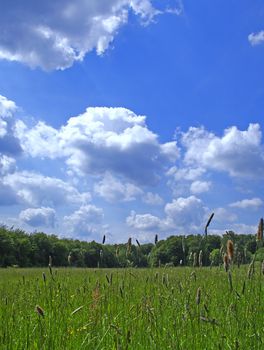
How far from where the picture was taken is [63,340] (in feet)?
12.4

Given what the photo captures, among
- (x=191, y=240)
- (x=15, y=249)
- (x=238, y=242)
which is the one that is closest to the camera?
(x=238, y=242)

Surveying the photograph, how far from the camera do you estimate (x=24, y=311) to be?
5.75m

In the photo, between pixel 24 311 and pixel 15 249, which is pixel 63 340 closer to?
pixel 24 311

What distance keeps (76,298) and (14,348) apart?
121 inches

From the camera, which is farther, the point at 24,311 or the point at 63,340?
the point at 24,311

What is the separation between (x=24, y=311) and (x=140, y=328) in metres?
2.08

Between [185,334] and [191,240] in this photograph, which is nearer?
[185,334]

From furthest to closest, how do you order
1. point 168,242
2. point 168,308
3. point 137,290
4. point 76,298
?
point 168,242
point 137,290
point 76,298
point 168,308

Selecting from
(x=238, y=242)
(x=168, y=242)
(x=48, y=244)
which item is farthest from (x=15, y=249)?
(x=238, y=242)

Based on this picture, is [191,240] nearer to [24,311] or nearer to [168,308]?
[168,308]

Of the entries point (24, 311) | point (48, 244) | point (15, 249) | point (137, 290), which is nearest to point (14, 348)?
point (24, 311)

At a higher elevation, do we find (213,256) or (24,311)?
(213,256)

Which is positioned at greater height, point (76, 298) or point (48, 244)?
point (48, 244)

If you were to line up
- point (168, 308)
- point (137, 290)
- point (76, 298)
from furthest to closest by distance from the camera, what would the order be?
point (137, 290) < point (76, 298) < point (168, 308)
